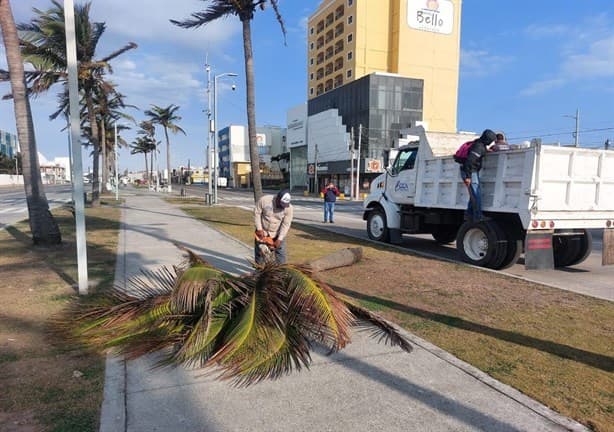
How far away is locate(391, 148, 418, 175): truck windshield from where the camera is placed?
1124 cm

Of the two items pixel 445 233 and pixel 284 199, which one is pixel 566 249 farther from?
pixel 284 199

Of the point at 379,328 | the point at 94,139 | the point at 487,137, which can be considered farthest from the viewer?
Result: the point at 94,139

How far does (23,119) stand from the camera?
29.9ft

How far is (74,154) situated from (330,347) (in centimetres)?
447

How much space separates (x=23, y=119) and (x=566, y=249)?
11.9m

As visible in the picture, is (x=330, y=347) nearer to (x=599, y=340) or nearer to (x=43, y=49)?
(x=599, y=340)

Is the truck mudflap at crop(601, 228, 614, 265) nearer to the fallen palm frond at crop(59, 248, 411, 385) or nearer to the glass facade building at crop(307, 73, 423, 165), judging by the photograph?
the fallen palm frond at crop(59, 248, 411, 385)

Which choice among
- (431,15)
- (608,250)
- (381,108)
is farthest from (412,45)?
(608,250)

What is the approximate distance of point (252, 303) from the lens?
4.25m

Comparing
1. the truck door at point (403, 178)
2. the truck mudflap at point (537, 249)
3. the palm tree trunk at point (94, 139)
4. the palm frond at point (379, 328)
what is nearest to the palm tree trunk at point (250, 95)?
the truck door at point (403, 178)

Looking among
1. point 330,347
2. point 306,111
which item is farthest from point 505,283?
point 306,111

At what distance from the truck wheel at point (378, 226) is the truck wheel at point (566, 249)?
165 inches

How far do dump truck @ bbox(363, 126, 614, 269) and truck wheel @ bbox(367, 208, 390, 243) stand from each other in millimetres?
1766

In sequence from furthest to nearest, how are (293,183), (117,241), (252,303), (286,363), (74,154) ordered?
(293,183) → (117,241) → (74,154) → (252,303) → (286,363)
